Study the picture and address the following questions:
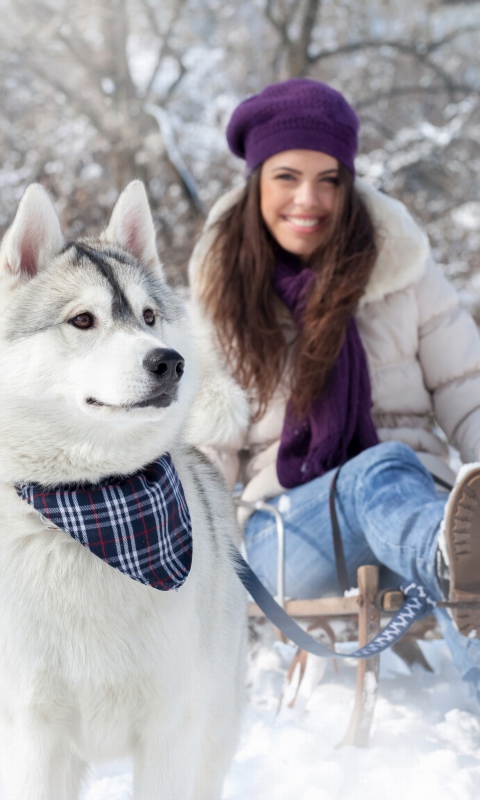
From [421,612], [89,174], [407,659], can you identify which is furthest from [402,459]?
[89,174]

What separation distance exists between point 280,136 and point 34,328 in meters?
1.53

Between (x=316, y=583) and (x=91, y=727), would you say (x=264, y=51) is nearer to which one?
(x=316, y=583)

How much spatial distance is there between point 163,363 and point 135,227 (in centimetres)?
56

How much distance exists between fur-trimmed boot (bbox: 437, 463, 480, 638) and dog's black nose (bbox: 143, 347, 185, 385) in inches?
33.4

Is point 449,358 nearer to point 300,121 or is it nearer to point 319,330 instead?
point 319,330

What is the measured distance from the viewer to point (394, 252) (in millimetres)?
2656

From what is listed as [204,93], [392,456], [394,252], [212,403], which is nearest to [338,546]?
[392,456]

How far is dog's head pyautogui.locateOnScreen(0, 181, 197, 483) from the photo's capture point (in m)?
1.35

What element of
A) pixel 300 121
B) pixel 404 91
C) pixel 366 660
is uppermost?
pixel 404 91

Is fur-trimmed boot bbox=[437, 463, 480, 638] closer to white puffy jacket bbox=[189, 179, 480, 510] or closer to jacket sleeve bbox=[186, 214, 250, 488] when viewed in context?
jacket sleeve bbox=[186, 214, 250, 488]

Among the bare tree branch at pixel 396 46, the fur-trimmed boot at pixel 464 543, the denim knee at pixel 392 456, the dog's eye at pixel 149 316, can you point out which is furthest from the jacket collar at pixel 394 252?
the bare tree branch at pixel 396 46

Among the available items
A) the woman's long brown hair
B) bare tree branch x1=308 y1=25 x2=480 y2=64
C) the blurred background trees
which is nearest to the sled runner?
the woman's long brown hair

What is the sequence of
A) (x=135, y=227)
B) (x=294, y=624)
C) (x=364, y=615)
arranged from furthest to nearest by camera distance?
(x=364, y=615)
(x=294, y=624)
(x=135, y=227)

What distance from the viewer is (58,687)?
1331 millimetres
